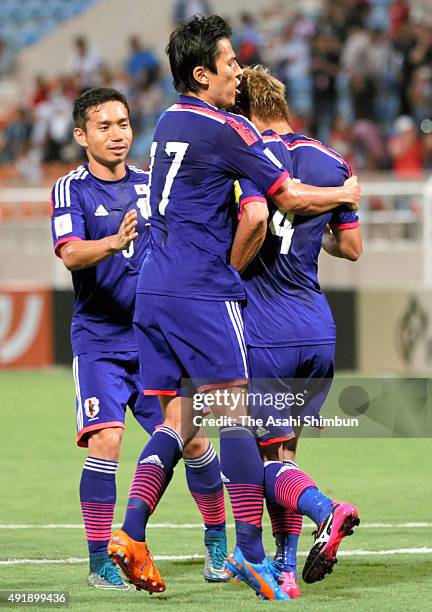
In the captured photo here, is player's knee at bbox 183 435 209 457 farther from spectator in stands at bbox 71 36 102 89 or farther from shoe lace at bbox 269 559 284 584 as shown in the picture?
spectator in stands at bbox 71 36 102 89

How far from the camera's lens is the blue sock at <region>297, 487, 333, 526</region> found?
5.17 meters

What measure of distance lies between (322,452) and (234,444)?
4886mm

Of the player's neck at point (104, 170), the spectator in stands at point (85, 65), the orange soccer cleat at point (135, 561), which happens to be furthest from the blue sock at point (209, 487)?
the spectator in stands at point (85, 65)

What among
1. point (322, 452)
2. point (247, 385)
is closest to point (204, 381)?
point (247, 385)

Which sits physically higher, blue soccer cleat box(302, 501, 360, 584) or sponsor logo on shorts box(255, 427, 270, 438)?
sponsor logo on shorts box(255, 427, 270, 438)

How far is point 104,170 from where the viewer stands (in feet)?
20.4

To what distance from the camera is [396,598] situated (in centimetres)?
532

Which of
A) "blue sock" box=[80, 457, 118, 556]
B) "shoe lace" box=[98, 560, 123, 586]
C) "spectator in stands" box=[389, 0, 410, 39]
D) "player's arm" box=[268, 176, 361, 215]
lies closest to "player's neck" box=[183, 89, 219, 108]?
"player's arm" box=[268, 176, 361, 215]

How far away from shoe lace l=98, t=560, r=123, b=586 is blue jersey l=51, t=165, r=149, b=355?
932mm

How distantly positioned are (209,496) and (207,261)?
1133mm

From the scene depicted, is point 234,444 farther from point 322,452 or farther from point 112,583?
point 322,452

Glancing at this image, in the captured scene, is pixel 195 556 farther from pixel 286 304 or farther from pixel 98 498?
pixel 286 304

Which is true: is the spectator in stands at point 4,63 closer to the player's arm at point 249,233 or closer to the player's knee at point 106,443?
the player's knee at point 106,443

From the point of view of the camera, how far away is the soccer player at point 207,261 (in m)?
5.25
